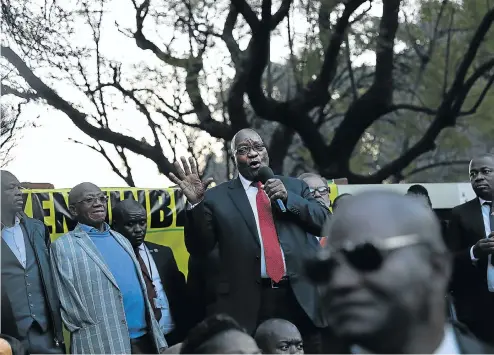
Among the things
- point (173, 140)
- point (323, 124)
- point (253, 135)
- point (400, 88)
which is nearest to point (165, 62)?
point (173, 140)

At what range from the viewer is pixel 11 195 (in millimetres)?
5273

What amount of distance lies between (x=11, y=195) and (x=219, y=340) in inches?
143

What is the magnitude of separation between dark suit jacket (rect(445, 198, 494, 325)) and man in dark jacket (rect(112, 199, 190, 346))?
1.77 metres

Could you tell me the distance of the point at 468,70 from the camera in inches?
500

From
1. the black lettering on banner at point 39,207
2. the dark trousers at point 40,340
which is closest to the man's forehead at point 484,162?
the dark trousers at point 40,340

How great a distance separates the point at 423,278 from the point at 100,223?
4.19 meters

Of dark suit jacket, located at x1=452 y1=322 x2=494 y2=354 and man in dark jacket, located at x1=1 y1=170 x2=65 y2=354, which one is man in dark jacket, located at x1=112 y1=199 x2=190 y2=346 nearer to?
man in dark jacket, located at x1=1 y1=170 x2=65 y2=354

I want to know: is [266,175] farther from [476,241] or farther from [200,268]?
[476,241]

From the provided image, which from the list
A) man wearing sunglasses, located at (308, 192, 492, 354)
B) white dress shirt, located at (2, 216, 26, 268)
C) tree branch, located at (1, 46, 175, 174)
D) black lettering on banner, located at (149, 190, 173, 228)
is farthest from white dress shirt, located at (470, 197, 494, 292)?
tree branch, located at (1, 46, 175, 174)

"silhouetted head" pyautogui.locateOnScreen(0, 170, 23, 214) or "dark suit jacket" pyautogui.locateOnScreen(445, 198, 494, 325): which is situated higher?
"silhouetted head" pyautogui.locateOnScreen(0, 170, 23, 214)

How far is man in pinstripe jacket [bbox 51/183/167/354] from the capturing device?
493cm

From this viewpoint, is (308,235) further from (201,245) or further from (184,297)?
(184,297)

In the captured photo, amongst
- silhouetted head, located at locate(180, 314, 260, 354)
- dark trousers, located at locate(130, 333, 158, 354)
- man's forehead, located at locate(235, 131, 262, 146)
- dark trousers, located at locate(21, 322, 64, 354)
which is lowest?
dark trousers, located at locate(130, 333, 158, 354)

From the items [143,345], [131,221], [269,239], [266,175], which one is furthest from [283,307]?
[131,221]
